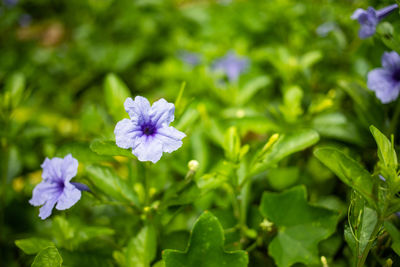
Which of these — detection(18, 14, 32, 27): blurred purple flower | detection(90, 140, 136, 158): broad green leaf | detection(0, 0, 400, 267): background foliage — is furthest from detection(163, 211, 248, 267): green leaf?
detection(18, 14, 32, 27): blurred purple flower

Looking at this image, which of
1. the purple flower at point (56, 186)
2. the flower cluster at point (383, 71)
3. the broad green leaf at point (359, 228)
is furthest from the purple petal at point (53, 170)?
the flower cluster at point (383, 71)

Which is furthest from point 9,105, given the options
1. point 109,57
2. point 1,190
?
point 109,57

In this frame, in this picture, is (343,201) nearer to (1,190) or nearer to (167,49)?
(1,190)

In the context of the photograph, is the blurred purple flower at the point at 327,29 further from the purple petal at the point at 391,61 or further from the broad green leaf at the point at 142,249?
the broad green leaf at the point at 142,249

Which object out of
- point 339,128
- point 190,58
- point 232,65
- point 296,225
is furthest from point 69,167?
point 190,58

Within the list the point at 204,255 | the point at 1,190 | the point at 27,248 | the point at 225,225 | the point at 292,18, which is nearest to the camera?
the point at 204,255

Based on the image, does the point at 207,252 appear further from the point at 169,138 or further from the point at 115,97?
the point at 115,97
